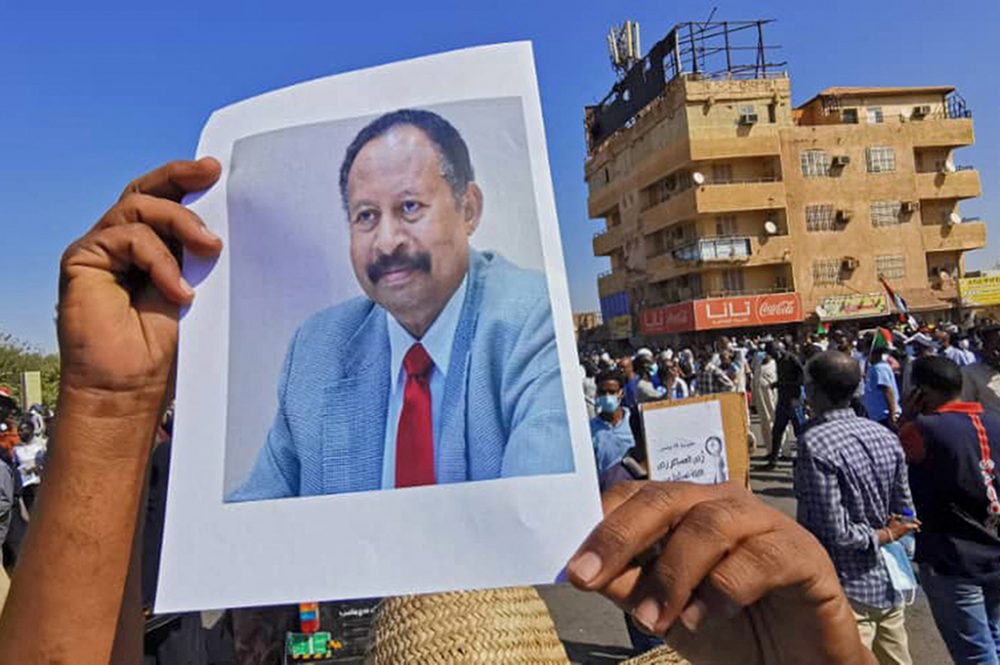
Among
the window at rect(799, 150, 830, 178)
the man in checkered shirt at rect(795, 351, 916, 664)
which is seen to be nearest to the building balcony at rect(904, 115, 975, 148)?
the window at rect(799, 150, 830, 178)

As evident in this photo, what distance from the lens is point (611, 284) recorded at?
50.0m

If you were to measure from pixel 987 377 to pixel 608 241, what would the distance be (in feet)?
149

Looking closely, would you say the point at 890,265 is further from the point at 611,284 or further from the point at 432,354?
the point at 432,354

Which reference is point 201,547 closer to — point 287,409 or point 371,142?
point 287,409

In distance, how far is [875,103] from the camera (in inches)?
1714

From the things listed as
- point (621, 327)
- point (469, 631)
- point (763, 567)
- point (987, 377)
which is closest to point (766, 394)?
point (987, 377)

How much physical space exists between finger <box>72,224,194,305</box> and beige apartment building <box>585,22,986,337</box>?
1487 inches

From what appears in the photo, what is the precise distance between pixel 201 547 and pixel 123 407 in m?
0.27

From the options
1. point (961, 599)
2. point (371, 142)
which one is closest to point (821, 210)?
point (961, 599)

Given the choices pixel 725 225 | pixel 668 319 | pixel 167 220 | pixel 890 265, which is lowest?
pixel 167 220

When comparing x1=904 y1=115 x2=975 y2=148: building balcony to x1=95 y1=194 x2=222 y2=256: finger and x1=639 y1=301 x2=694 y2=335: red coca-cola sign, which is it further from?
x1=95 y1=194 x2=222 y2=256: finger

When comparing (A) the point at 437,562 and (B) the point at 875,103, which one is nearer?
(A) the point at 437,562

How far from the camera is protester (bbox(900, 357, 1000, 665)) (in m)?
3.44

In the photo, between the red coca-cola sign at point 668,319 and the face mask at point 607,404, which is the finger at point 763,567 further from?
the red coca-cola sign at point 668,319
